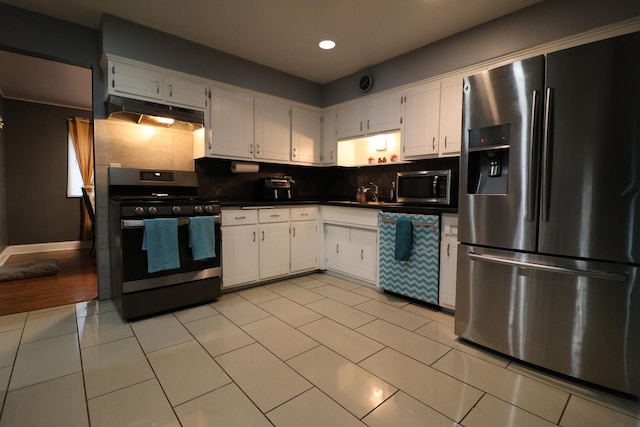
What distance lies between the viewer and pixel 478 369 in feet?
6.15

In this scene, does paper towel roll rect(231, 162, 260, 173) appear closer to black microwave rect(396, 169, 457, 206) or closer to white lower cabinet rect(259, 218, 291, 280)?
white lower cabinet rect(259, 218, 291, 280)

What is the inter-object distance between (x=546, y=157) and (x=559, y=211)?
0.31m

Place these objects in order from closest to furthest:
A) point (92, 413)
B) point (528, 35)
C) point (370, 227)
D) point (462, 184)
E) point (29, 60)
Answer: point (92, 413)
point (462, 184)
point (528, 35)
point (370, 227)
point (29, 60)

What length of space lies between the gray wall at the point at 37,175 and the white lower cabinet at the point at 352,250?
189 inches

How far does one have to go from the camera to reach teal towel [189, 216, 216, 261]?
8.96 ft

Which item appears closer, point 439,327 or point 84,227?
point 439,327

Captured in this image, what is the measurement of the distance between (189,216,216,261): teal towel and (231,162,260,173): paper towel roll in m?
0.93

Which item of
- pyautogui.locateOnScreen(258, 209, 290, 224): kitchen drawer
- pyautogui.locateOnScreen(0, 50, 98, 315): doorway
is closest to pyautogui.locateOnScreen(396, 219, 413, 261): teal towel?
pyautogui.locateOnScreen(258, 209, 290, 224): kitchen drawer

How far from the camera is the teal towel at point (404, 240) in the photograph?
2867 mm

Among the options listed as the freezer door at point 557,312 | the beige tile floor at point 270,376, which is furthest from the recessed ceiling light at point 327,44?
the beige tile floor at point 270,376

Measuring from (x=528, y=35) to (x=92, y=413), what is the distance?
3690 mm

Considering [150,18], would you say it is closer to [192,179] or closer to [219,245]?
[192,179]

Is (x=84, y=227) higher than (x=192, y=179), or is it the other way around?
(x=192, y=179)

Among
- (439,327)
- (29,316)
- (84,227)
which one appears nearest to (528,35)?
(439,327)
